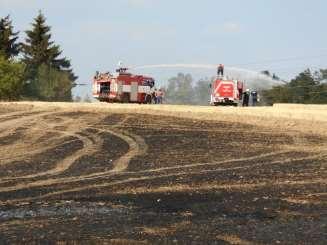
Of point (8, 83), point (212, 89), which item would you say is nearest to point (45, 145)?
point (212, 89)

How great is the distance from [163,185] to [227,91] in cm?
3165

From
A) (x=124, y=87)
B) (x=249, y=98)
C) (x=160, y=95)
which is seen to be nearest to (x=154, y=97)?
(x=160, y=95)

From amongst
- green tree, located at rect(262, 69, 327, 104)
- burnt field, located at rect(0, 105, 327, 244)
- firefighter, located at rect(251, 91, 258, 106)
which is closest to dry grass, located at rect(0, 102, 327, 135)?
burnt field, located at rect(0, 105, 327, 244)

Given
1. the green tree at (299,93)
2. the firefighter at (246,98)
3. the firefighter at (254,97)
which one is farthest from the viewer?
the green tree at (299,93)

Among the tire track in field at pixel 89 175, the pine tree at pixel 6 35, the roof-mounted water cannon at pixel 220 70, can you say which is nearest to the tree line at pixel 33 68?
the pine tree at pixel 6 35

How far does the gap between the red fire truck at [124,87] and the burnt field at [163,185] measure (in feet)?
62.8

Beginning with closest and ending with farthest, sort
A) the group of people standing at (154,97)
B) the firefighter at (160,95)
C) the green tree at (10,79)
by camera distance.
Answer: the group of people standing at (154,97), the firefighter at (160,95), the green tree at (10,79)

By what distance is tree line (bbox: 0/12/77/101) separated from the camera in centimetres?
6631

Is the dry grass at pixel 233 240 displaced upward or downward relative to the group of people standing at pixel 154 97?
downward

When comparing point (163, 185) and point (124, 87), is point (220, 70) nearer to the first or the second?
point (124, 87)

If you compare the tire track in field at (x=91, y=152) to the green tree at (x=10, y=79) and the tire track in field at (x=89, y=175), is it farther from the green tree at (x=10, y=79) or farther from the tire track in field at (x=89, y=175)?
the green tree at (x=10, y=79)

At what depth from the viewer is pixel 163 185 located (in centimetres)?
1389

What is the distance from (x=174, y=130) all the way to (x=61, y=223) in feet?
52.0

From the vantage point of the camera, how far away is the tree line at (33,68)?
66312mm
